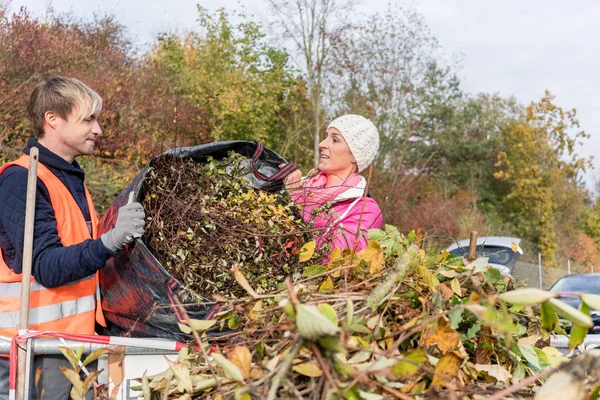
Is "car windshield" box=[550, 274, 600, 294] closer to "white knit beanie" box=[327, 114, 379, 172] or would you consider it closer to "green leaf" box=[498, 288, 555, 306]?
"white knit beanie" box=[327, 114, 379, 172]

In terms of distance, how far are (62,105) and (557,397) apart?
1917 mm

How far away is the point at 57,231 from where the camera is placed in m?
2.21

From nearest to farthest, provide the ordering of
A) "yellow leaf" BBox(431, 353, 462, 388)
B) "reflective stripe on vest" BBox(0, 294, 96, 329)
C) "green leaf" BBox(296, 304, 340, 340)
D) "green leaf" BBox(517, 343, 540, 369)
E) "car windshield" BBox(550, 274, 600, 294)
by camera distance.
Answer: "green leaf" BBox(296, 304, 340, 340), "yellow leaf" BBox(431, 353, 462, 388), "green leaf" BBox(517, 343, 540, 369), "reflective stripe on vest" BBox(0, 294, 96, 329), "car windshield" BBox(550, 274, 600, 294)

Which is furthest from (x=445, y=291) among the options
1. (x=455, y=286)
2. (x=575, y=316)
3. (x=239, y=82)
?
(x=239, y=82)

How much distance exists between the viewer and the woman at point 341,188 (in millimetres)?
2520

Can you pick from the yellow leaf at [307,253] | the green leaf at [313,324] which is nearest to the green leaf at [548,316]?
the green leaf at [313,324]

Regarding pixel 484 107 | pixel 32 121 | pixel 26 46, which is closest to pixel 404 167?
pixel 484 107

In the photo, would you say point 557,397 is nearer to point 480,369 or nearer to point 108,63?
point 480,369

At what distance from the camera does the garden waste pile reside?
1.14 metres

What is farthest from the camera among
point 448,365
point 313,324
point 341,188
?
point 341,188

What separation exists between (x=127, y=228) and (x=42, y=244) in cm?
31

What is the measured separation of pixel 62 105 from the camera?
238 cm

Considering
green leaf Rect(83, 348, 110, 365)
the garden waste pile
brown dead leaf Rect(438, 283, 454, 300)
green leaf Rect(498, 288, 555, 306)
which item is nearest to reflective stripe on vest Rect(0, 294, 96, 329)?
green leaf Rect(83, 348, 110, 365)

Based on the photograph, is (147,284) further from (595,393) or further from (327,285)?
(595,393)
